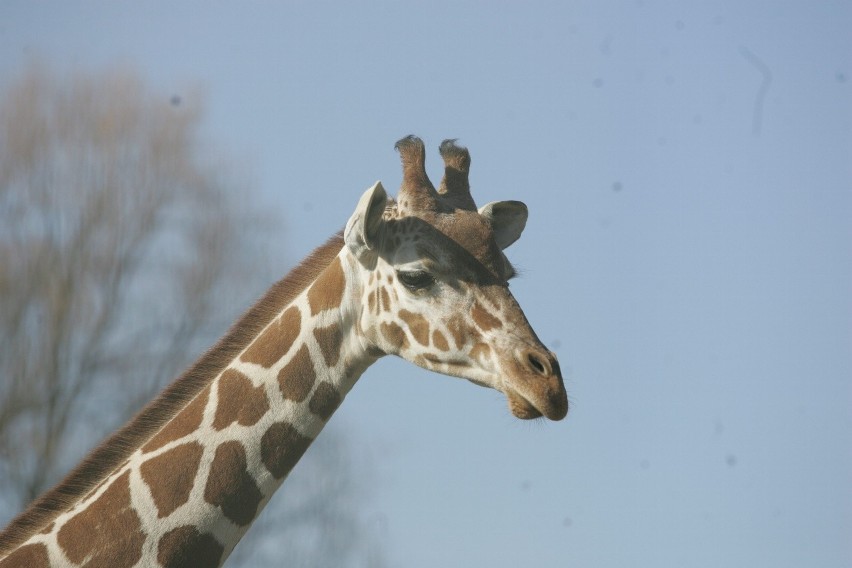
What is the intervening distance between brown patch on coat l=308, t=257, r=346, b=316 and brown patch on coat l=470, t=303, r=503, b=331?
0.75 metres

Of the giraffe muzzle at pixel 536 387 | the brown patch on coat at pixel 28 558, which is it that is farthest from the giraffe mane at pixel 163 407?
the giraffe muzzle at pixel 536 387

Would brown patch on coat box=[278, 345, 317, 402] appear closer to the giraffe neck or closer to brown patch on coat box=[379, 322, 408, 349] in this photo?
the giraffe neck

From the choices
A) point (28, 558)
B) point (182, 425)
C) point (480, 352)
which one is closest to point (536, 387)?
point (480, 352)

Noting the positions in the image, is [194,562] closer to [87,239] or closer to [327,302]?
[327,302]

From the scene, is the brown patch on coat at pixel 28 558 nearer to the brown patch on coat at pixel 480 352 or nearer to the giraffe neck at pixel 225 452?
the giraffe neck at pixel 225 452

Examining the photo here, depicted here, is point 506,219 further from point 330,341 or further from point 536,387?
point 536,387

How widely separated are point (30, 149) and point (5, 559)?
49.8ft

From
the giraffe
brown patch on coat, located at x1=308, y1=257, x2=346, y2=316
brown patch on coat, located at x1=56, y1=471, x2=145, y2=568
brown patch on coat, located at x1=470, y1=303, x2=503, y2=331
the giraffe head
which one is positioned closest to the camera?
brown patch on coat, located at x1=56, y1=471, x2=145, y2=568

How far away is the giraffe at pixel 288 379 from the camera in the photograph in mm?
6273

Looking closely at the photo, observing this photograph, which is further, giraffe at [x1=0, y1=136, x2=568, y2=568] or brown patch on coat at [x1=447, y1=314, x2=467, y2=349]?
brown patch on coat at [x1=447, y1=314, x2=467, y2=349]

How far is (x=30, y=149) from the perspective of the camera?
20.5 meters

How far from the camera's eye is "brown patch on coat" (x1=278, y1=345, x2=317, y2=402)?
662 cm

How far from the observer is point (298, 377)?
6.66m

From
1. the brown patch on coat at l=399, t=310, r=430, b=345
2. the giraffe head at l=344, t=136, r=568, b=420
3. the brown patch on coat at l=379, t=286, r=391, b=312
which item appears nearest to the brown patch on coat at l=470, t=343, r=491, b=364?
the giraffe head at l=344, t=136, r=568, b=420
